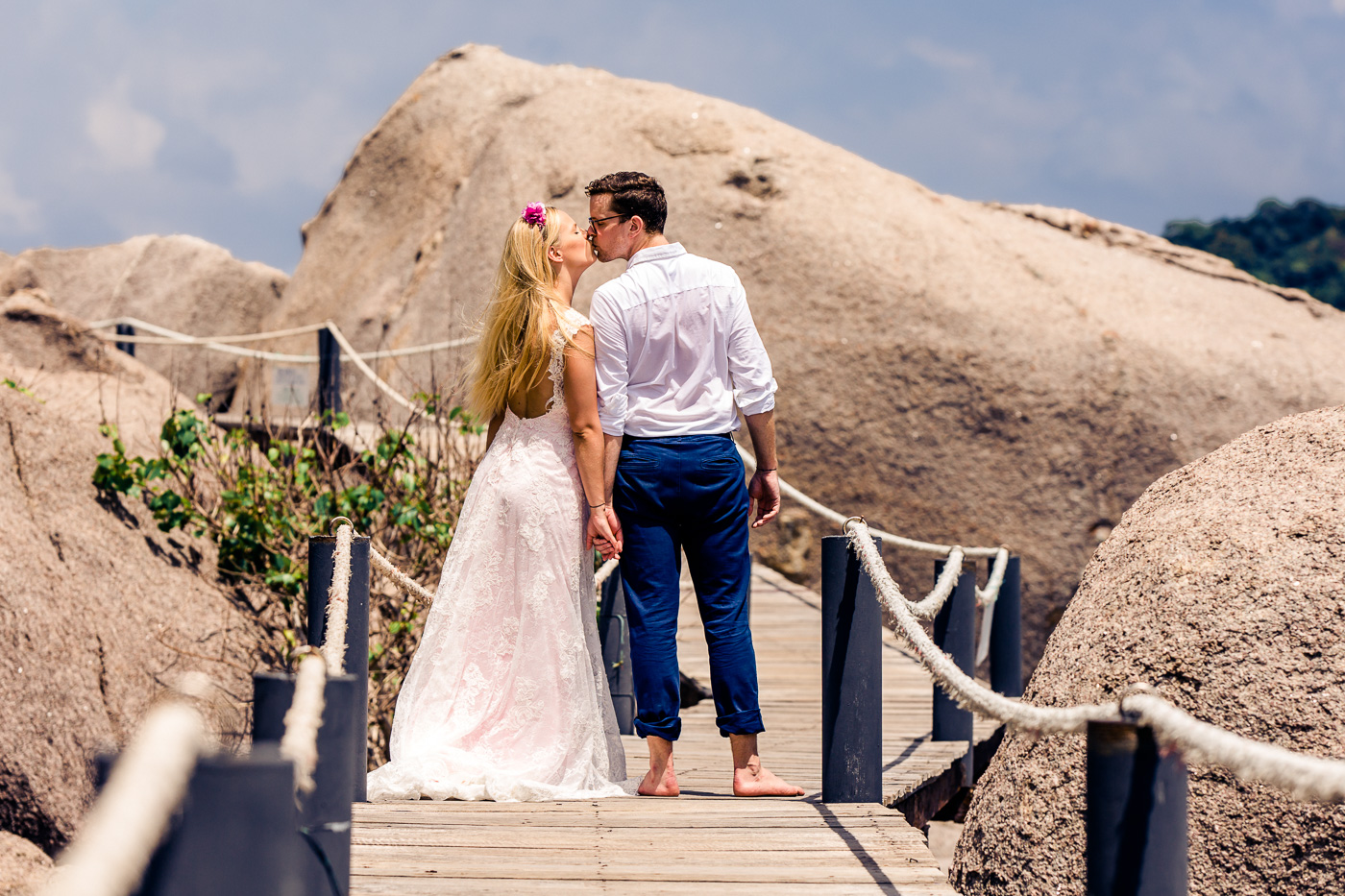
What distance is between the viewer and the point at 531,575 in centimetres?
372

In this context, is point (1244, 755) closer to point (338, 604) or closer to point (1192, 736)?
point (1192, 736)

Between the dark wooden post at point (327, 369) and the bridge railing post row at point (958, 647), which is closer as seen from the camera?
the bridge railing post row at point (958, 647)

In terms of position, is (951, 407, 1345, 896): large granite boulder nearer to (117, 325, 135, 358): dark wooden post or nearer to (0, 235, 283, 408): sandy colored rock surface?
(117, 325, 135, 358): dark wooden post

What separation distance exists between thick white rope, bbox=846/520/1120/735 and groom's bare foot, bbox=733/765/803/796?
0.82 metres

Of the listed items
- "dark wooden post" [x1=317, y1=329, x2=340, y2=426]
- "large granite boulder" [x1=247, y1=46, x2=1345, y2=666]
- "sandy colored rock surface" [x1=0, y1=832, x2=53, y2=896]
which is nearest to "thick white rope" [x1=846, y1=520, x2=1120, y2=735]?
"sandy colored rock surface" [x1=0, y1=832, x2=53, y2=896]

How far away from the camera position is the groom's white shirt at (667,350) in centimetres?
349

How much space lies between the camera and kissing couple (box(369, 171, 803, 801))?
3500mm

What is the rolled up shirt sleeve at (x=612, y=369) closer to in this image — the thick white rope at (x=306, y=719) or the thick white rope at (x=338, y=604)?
the thick white rope at (x=338, y=604)

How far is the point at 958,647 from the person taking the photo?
5.23m

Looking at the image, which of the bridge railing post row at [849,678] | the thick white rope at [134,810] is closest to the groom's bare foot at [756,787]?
the bridge railing post row at [849,678]

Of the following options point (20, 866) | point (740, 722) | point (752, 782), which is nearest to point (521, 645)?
point (740, 722)

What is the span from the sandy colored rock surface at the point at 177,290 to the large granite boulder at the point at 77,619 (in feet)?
25.7

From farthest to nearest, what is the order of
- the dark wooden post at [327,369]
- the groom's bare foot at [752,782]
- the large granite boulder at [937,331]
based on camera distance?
the dark wooden post at [327,369] → the large granite boulder at [937,331] → the groom's bare foot at [752,782]

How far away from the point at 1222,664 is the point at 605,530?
1.71 meters
